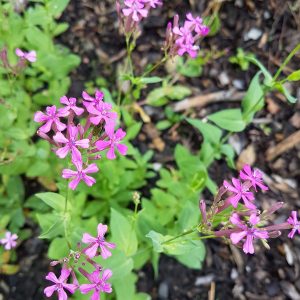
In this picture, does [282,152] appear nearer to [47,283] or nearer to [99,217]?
[99,217]

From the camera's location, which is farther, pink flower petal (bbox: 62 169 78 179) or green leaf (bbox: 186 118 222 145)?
green leaf (bbox: 186 118 222 145)

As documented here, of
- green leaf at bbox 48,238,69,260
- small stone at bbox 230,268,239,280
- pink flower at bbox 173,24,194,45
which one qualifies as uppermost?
pink flower at bbox 173,24,194,45

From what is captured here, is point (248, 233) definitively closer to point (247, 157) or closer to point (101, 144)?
point (101, 144)

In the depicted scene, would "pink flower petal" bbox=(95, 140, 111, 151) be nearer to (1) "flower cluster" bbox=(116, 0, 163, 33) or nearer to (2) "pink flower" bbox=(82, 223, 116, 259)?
(2) "pink flower" bbox=(82, 223, 116, 259)

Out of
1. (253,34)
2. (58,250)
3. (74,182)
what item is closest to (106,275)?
(74,182)

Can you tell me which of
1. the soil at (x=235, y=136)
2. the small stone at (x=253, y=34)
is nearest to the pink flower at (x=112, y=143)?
the soil at (x=235, y=136)

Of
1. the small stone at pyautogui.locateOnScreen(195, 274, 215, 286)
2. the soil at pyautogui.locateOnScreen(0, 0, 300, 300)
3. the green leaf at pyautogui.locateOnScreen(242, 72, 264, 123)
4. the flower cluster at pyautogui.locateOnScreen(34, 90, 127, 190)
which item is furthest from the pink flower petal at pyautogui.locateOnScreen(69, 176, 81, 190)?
the small stone at pyautogui.locateOnScreen(195, 274, 215, 286)
